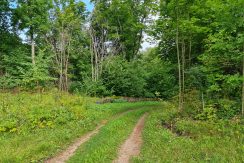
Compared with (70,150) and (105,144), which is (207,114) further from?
(70,150)

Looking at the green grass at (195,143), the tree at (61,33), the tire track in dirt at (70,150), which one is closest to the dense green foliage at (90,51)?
the tree at (61,33)

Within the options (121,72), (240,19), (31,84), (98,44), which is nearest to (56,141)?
(240,19)

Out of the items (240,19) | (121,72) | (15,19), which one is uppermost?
(15,19)

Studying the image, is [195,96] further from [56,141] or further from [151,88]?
[151,88]

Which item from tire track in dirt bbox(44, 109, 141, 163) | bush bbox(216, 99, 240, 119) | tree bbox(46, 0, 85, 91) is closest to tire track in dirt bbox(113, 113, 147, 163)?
tire track in dirt bbox(44, 109, 141, 163)

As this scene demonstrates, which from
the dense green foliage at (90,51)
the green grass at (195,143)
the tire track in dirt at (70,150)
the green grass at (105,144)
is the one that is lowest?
the tire track in dirt at (70,150)

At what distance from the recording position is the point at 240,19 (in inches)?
430

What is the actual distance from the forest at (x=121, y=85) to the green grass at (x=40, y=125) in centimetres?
5

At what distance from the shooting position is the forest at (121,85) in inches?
343

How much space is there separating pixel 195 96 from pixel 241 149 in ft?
24.5

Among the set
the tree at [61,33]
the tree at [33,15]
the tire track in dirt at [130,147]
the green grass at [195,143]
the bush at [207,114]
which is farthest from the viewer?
the tree at [33,15]

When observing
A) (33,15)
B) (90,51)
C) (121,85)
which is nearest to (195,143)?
(121,85)

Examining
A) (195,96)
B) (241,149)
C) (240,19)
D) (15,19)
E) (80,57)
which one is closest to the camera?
(241,149)

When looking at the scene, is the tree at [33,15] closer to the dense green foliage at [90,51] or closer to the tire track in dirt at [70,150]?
the dense green foliage at [90,51]
